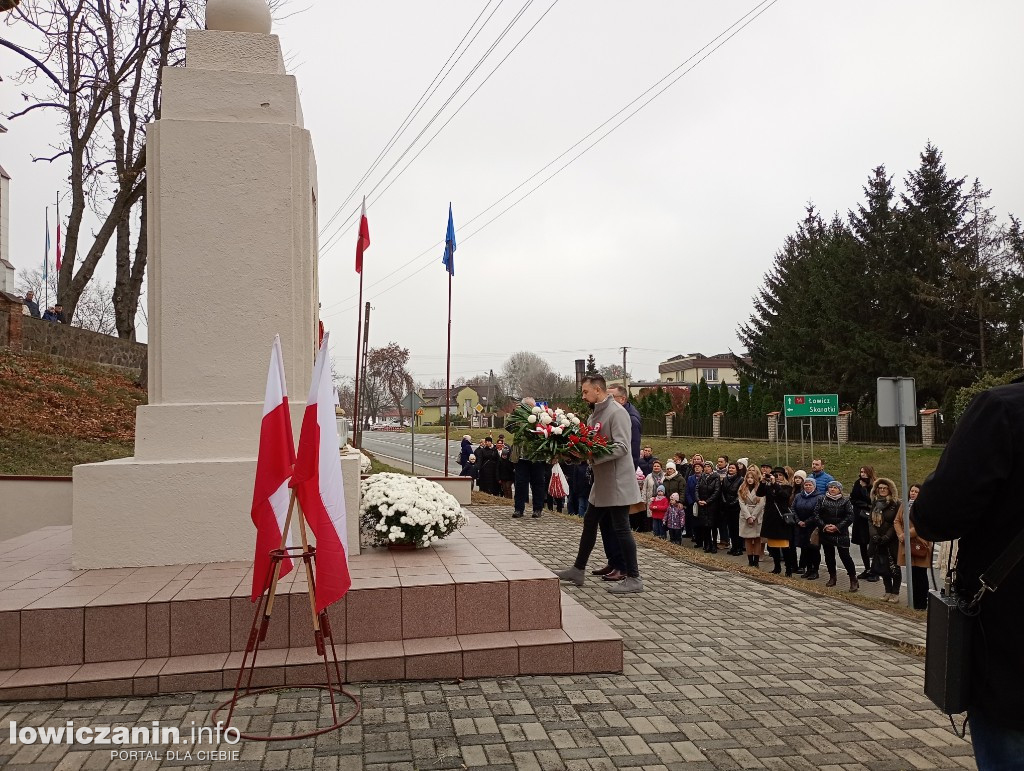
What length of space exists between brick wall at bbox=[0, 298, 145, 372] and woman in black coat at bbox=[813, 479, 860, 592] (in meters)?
19.2

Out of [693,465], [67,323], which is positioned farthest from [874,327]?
[67,323]

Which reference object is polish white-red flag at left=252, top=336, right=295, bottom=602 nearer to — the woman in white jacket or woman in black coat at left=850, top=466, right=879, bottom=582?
woman in black coat at left=850, top=466, right=879, bottom=582

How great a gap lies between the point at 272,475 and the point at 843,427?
1271 inches

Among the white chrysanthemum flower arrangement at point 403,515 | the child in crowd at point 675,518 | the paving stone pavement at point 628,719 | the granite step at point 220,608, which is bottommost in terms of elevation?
the child in crowd at point 675,518

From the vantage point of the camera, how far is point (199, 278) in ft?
19.8

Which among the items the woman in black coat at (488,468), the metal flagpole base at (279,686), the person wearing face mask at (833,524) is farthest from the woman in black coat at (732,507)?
the metal flagpole base at (279,686)

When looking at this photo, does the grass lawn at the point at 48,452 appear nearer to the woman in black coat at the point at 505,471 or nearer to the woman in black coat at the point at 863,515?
the woman in black coat at the point at 505,471

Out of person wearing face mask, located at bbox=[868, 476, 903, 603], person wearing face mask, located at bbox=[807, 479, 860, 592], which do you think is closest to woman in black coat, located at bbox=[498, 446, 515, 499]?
person wearing face mask, located at bbox=[807, 479, 860, 592]

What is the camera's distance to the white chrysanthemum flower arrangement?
609 centimetres

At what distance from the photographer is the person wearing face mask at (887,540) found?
30.7 feet

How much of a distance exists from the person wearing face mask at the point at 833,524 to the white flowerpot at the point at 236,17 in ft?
28.4

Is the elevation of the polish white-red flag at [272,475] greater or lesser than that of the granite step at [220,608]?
greater

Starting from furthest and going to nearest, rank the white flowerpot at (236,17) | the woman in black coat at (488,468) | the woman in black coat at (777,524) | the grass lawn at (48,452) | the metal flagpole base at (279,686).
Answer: the woman in black coat at (488,468)
the grass lawn at (48,452)
the woman in black coat at (777,524)
the white flowerpot at (236,17)
the metal flagpole base at (279,686)

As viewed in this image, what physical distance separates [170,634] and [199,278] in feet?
8.99
